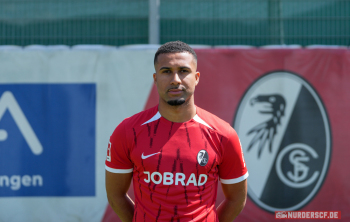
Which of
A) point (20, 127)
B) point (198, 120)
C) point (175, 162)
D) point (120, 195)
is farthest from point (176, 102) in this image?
point (20, 127)

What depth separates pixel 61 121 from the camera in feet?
13.8

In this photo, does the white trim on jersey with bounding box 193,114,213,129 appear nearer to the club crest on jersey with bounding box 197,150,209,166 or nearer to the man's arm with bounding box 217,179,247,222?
the club crest on jersey with bounding box 197,150,209,166

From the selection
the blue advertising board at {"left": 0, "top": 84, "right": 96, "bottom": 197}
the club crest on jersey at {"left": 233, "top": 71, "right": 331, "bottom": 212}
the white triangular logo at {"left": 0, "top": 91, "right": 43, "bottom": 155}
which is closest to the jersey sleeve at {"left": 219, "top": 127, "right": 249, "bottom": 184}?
the club crest on jersey at {"left": 233, "top": 71, "right": 331, "bottom": 212}

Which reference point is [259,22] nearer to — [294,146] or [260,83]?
[260,83]

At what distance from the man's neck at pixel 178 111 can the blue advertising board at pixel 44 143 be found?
95.1 inches

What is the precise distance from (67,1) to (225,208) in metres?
5.98

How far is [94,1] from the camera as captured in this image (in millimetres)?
6789

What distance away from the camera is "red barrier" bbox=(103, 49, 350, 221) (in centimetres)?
421

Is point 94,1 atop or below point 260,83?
atop

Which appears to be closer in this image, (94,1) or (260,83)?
(260,83)

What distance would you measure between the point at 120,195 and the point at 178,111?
64 centimetres

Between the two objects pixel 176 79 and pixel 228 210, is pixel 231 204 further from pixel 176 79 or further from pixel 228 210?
pixel 176 79

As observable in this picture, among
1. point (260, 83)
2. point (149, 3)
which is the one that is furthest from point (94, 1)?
point (260, 83)

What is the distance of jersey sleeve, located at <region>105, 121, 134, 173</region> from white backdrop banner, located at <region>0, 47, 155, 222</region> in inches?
88.2
